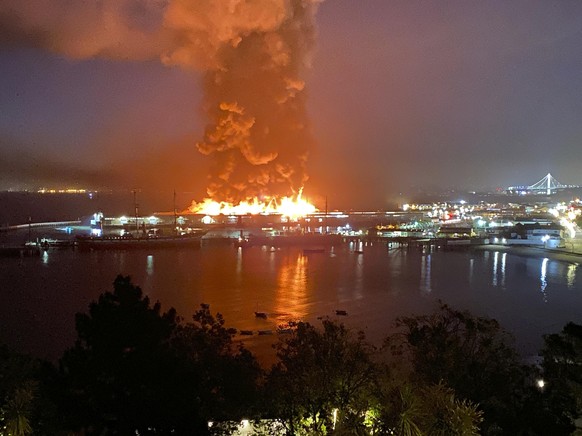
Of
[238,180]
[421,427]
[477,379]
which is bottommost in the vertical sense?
[477,379]

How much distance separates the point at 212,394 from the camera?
2.73 m

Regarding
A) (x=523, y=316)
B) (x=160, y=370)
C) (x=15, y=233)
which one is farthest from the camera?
(x=15, y=233)

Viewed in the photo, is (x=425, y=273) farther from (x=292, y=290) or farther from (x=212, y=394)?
(x=212, y=394)

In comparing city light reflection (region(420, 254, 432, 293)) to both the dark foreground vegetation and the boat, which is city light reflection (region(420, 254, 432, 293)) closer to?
the dark foreground vegetation

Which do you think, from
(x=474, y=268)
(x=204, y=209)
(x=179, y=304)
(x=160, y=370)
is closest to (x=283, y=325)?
(x=179, y=304)

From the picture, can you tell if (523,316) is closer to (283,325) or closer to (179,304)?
(283,325)

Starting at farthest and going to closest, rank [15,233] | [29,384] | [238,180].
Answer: [15,233]
[238,180]
[29,384]

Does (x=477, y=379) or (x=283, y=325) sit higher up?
(x=477, y=379)

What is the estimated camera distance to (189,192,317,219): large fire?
2230 centimetres

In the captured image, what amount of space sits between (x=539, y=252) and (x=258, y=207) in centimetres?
1096

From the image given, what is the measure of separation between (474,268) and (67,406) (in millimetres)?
12456

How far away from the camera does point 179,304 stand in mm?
8555

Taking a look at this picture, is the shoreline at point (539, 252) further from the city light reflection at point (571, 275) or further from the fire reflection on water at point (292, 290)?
the fire reflection on water at point (292, 290)

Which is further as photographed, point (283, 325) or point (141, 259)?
point (141, 259)
